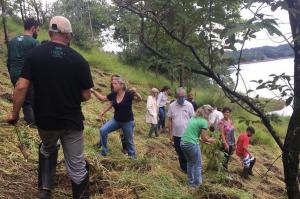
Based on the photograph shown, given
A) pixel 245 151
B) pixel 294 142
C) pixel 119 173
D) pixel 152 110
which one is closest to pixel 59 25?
pixel 294 142

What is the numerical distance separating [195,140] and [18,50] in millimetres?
3065

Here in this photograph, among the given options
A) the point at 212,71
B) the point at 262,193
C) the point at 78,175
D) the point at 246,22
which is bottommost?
the point at 262,193

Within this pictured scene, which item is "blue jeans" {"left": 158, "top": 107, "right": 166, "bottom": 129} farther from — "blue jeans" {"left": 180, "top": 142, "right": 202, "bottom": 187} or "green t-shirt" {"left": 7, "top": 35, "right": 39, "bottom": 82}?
"green t-shirt" {"left": 7, "top": 35, "right": 39, "bottom": 82}

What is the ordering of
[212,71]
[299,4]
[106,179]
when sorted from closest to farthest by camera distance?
[299,4], [212,71], [106,179]

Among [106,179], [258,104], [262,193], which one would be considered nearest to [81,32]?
[262,193]

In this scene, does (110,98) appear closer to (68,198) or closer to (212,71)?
(68,198)

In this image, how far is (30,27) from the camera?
5.96 m

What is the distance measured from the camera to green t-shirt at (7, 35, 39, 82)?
19.7 feet

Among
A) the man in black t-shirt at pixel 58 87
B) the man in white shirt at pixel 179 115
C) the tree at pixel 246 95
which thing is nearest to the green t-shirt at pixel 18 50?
the man in black t-shirt at pixel 58 87

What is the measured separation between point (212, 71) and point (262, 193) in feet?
21.0

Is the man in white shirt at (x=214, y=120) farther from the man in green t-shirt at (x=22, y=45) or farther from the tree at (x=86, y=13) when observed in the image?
the tree at (x=86, y=13)

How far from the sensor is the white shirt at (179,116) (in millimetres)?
8133

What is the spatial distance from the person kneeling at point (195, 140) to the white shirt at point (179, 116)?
73 centimetres

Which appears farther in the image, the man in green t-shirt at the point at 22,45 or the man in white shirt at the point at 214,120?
the man in white shirt at the point at 214,120
